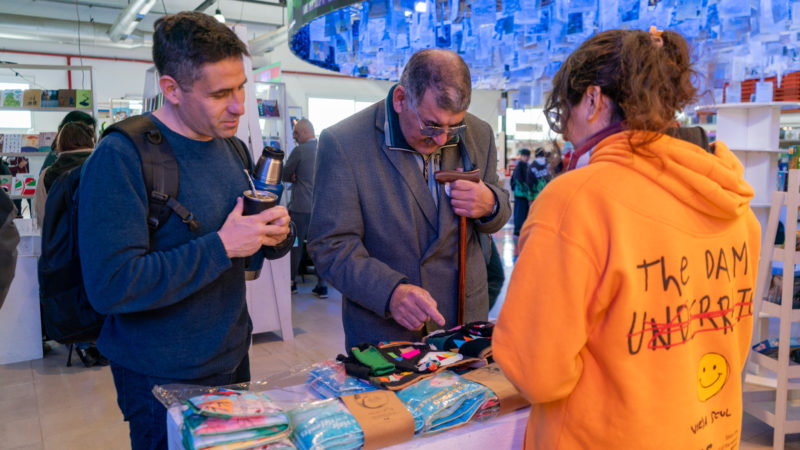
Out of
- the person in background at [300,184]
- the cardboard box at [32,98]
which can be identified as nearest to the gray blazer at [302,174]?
the person in background at [300,184]

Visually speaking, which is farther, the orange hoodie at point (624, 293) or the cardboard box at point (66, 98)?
the cardboard box at point (66, 98)

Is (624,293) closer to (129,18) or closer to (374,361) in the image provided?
(374,361)

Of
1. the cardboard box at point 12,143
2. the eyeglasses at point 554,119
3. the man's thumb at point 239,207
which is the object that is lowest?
the man's thumb at point 239,207

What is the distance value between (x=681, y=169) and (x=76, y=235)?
61.5 inches

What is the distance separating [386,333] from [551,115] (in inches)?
37.2

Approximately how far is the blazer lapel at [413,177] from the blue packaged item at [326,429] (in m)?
0.79

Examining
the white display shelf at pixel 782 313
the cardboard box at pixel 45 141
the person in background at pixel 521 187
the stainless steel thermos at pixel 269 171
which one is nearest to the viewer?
the stainless steel thermos at pixel 269 171

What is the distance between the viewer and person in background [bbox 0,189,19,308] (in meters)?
1.72

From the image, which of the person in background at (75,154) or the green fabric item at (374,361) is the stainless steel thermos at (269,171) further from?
the person in background at (75,154)

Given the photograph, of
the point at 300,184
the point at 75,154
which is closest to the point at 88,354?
the point at 75,154

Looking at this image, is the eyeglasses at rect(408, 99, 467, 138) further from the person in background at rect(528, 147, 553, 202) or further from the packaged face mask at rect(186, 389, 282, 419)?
the person in background at rect(528, 147, 553, 202)

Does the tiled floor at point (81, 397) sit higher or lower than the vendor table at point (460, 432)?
lower

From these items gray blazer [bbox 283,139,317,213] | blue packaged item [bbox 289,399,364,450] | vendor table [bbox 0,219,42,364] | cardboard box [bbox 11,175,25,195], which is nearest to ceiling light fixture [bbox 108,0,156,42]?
cardboard box [bbox 11,175,25,195]

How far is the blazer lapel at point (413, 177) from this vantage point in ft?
6.16
